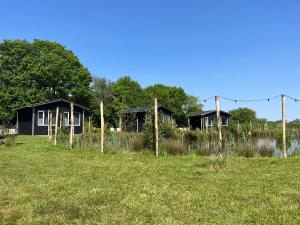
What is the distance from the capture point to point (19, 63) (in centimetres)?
5150

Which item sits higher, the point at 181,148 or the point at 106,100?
the point at 106,100

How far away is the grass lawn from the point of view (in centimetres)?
554

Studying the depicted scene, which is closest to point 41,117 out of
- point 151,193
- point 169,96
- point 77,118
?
point 77,118

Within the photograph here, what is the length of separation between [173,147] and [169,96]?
57292 millimetres

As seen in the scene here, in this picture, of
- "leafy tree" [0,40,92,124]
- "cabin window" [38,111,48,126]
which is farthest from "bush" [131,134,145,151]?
"leafy tree" [0,40,92,124]

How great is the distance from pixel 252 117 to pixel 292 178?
56151 millimetres

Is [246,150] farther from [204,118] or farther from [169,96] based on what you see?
[169,96]

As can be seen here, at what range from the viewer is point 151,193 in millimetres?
7133

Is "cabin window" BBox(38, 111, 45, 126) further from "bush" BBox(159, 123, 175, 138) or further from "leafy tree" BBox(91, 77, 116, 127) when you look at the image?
"bush" BBox(159, 123, 175, 138)

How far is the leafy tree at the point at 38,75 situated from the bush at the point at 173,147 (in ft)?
116

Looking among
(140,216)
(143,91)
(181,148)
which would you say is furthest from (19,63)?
(140,216)

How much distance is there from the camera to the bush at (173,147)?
14828mm

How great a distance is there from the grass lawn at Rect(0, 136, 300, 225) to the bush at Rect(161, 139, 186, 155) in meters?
3.32

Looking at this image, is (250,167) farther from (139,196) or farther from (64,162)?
(64,162)
